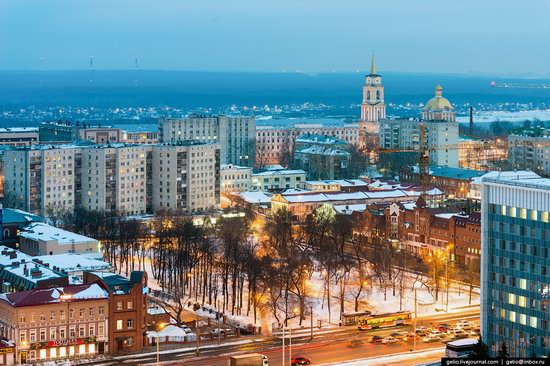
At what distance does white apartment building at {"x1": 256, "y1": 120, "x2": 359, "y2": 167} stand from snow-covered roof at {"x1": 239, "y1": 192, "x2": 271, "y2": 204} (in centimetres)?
2957

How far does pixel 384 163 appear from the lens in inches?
4820

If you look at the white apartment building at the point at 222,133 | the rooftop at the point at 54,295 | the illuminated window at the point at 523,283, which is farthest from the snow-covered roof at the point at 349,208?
the illuminated window at the point at 523,283

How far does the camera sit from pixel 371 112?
151000 mm

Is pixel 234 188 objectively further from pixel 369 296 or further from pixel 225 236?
pixel 369 296

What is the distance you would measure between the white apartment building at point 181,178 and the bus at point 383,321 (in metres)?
40.0

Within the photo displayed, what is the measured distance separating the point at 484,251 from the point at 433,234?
1107 inches

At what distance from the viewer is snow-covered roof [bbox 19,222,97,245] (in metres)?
64.9

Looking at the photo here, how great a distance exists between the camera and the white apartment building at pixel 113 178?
300 ft

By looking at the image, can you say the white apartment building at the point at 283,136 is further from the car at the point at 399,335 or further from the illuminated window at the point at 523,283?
the illuminated window at the point at 523,283

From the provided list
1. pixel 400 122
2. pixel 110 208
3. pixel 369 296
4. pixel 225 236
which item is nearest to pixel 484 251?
pixel 369 296

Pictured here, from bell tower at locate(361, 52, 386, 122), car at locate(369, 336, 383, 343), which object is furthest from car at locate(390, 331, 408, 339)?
bell tower at locate(361, 52, 386, 122)

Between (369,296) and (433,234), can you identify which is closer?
(369,296)

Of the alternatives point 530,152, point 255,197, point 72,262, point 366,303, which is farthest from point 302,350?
point 530,152

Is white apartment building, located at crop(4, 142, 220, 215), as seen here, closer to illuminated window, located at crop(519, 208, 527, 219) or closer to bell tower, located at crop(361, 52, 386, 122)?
illuminated window, located at crop(519, 208, 527, 219)
